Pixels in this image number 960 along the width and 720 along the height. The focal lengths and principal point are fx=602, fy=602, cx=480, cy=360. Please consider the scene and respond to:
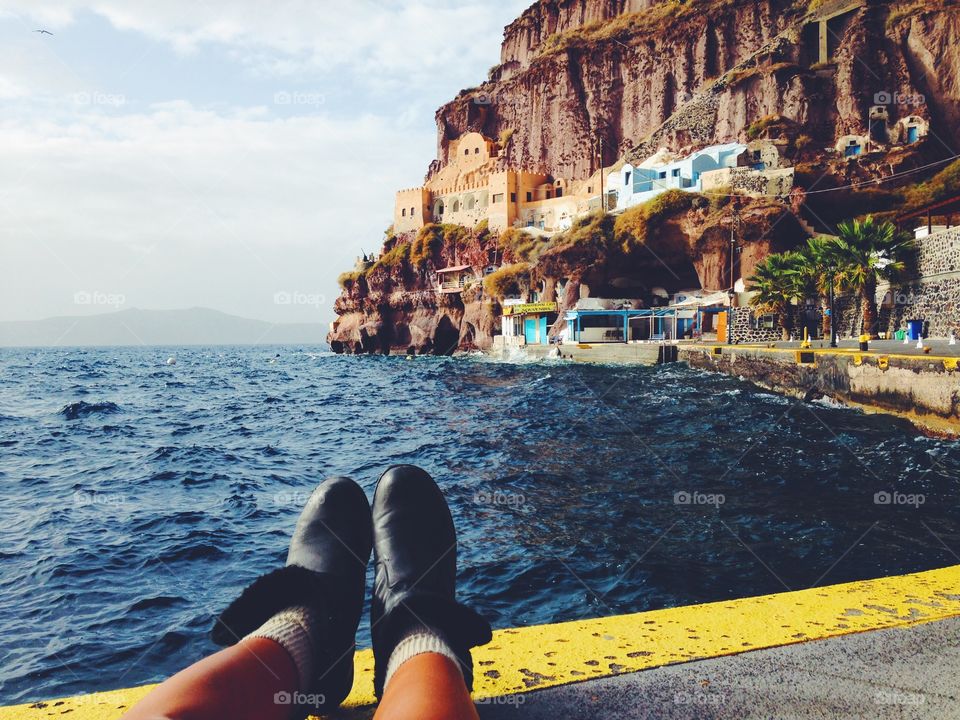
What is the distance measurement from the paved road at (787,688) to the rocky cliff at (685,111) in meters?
41.2

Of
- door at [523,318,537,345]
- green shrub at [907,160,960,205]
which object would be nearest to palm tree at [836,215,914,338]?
green shrub at [907,160,960,205]

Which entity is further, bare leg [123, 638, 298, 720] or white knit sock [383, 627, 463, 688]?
white knit sock [383, 627, 463, 688]

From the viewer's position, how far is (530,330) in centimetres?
5100

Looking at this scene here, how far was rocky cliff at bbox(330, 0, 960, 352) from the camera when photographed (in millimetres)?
41156

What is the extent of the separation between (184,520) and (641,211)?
4112 centimetres

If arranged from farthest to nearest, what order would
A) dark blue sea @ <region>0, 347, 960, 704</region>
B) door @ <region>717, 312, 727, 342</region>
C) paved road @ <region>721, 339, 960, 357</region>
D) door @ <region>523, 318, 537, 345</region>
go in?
door @ <region>523, 318, 537, 345</region> < door @ <region>717, 312, 727, 342</region> < paved road @ <region>721, 339, 960, 357</region> < dark blue sea @ <region>0, 347, 960, 704</region>

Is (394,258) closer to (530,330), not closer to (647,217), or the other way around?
(530,330)

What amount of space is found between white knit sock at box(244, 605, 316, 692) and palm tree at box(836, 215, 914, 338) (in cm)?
2906

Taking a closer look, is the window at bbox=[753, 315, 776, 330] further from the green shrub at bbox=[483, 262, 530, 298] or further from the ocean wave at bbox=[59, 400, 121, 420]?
the ocean wave at bbox=[59, 400, 121, 420]

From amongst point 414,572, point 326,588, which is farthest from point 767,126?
point 326,588

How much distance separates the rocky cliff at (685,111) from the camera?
41156mm

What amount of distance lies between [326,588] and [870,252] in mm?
29575

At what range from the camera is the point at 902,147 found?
4075 centimetres

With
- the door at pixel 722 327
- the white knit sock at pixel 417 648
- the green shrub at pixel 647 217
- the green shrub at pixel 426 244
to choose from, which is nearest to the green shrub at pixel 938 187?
the green shrub at pixel 647 217
